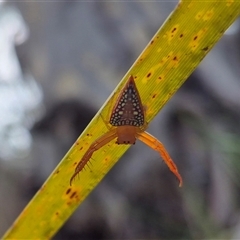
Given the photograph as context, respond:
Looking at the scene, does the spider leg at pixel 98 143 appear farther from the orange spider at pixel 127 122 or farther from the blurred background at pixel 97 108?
the blurred background at pixel 97 108

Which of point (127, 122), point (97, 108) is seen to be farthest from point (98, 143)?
point (97, 108)

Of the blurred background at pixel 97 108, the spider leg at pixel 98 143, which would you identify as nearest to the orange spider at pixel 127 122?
the spider leg at pixel 98 143

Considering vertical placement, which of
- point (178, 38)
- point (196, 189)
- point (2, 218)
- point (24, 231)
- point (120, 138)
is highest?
point (178, 38)

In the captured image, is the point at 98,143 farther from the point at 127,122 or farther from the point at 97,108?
the point at 97,108

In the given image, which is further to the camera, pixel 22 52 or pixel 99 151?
pixel 22 52

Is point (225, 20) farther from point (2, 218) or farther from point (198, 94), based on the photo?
point (2, 218)

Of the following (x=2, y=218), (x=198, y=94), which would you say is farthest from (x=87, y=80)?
(x=2, y=218)
